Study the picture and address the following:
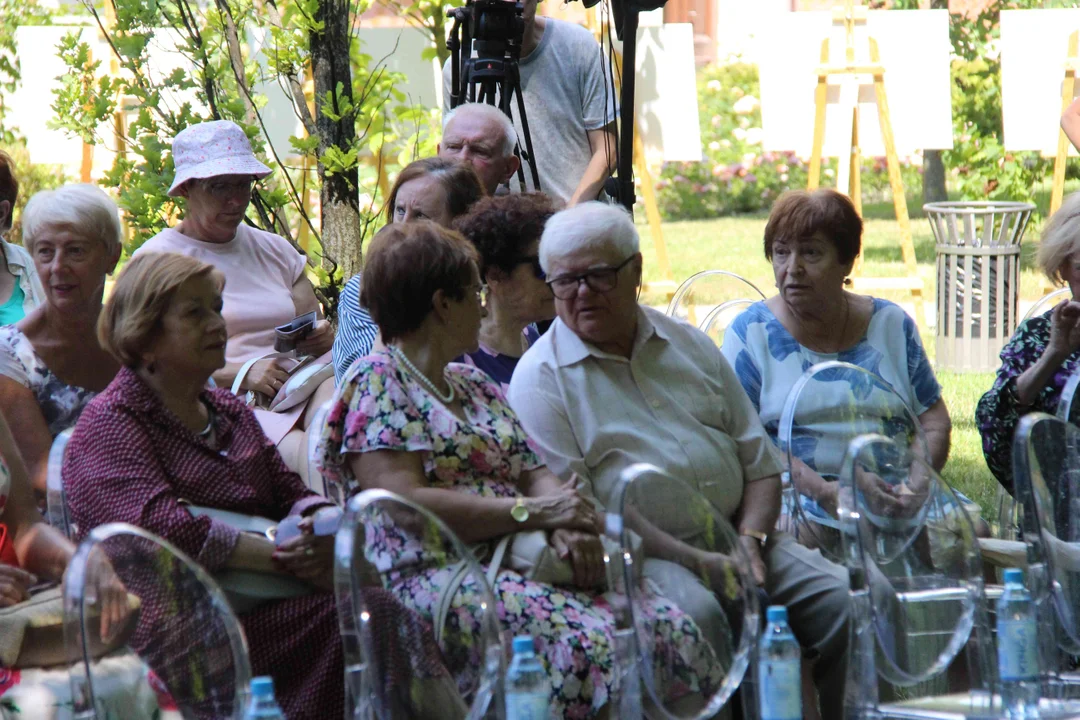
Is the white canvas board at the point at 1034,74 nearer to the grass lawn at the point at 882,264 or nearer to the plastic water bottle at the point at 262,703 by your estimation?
the grass lawn at the point at 882,264

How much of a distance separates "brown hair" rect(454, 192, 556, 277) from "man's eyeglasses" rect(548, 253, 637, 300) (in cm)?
32

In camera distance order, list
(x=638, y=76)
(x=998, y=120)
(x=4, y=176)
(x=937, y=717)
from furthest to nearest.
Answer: (x=998, y=120)
(x=638, y=76)
(x=4, y=176)
(x=937, y=717)

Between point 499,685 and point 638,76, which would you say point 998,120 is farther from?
point 499,685

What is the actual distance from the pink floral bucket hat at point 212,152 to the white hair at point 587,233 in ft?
Answer: 4.11

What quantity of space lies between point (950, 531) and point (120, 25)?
2989 millimetres

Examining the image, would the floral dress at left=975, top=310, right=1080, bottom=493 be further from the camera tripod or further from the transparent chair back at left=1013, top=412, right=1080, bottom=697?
the camera tripod

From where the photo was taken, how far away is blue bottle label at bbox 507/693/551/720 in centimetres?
183

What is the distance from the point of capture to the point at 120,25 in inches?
164

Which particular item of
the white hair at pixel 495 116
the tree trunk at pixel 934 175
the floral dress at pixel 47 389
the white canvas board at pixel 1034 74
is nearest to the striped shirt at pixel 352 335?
the floral dress at pixel 47 389

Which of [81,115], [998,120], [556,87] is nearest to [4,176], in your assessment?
[81,115]

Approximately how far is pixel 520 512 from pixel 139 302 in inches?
30.7

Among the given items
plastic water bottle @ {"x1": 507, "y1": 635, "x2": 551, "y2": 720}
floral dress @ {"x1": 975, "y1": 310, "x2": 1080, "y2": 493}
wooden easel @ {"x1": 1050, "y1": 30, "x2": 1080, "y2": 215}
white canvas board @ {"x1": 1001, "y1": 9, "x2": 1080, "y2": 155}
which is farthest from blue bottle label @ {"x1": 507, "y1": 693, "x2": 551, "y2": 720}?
white canvas board @ {"x1": 1001, "y1": 9, "x2": 1080, "y2": 155}

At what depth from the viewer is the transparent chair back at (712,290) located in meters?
4.16

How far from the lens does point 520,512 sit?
2.40 m
